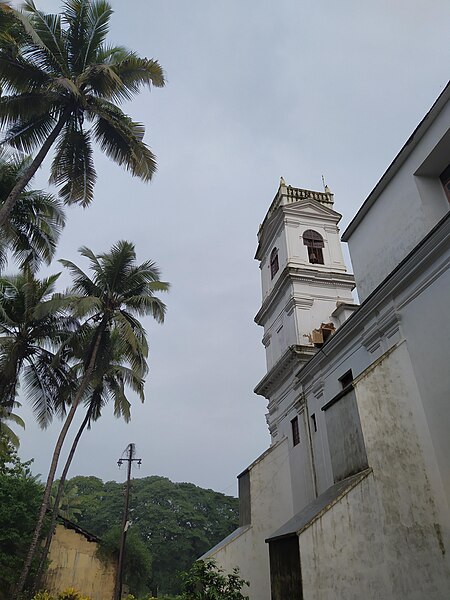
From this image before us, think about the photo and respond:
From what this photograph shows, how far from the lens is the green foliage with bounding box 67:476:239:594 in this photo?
129 feet

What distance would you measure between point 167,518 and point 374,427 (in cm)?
3776

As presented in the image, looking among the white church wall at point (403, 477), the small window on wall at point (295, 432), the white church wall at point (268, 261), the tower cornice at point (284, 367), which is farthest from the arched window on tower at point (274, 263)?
the white church wall at point (403, 477)

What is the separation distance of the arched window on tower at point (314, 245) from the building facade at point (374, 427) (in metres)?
2.67

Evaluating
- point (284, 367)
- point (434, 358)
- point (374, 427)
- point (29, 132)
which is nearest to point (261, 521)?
point (284, 367)

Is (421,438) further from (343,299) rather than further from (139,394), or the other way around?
(139,394)

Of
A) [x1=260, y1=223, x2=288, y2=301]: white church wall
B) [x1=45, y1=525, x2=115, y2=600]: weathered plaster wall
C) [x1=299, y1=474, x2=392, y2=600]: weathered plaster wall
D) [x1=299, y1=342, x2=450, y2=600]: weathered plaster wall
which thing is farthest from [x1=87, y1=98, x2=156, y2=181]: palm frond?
Answer: [x1=45, y1=525, x2=115, y2=600]: weathered plaster wall

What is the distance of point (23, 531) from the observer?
761 inches

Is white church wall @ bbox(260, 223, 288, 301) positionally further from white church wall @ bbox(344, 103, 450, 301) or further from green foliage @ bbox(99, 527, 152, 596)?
green foliage @ bbox(99, 527, 152, 596)

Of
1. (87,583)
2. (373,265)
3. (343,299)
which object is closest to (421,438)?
(373,265)

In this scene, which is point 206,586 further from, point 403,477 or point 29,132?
point 29,132

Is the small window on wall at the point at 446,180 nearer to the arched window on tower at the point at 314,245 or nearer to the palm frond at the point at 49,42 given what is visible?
the arched window on tower at the point at 314,245

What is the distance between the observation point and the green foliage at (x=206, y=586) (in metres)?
10.6

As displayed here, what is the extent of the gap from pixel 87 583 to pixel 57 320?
14.1 metres

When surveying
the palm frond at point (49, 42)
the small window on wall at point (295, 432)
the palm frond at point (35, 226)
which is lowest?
the small window on wall at point (295, 432)
